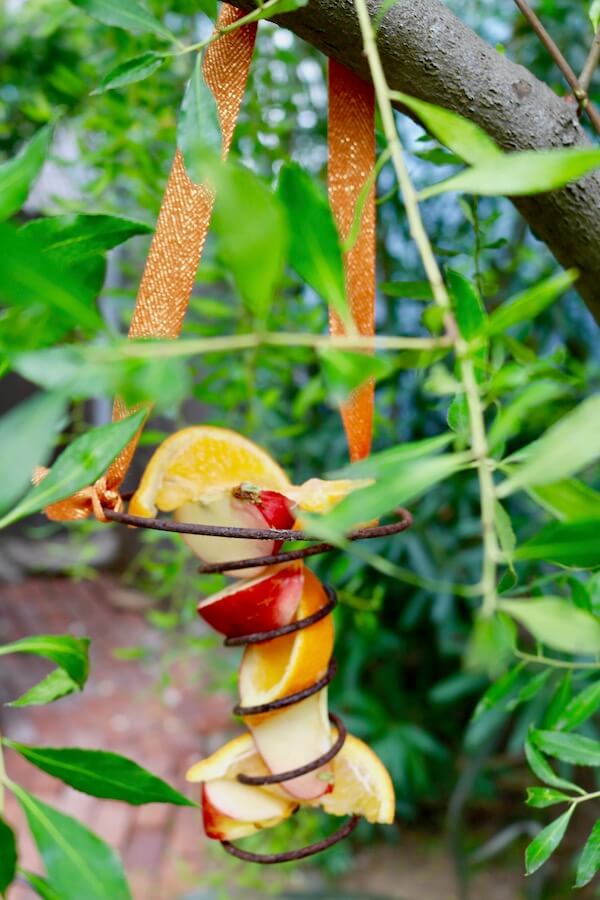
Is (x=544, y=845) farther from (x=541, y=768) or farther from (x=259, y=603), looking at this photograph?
(x=259, y=603)

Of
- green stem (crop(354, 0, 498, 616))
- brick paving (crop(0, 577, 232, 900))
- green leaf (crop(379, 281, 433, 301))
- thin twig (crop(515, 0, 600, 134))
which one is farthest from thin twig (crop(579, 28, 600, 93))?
brick paving (crop(0, 577, 232, 900))

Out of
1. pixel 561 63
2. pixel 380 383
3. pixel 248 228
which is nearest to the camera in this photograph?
pixel 248 228

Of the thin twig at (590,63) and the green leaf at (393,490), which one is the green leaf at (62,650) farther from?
the thin twig at (590,63)

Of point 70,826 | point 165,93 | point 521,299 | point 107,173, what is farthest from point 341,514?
point 165,93

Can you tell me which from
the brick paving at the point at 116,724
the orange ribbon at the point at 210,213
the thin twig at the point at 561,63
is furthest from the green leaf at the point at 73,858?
the brick paving at the point at 116,724

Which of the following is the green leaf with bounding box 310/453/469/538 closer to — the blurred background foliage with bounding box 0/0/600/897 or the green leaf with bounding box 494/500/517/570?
the green leaf with bounding box 494/500/517/570

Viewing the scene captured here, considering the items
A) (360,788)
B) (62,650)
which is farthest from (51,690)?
(360,788)
